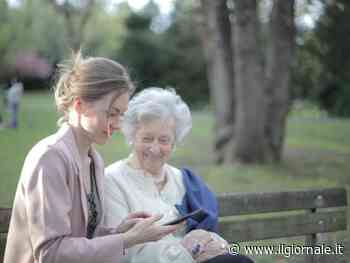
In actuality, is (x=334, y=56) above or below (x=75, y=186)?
above

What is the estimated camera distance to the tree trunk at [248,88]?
996cm

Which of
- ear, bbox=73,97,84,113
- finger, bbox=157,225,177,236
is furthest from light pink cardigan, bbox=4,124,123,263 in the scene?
finger, bbox=157,225,177,236

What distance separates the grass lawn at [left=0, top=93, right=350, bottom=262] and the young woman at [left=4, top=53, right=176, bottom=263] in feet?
2.17

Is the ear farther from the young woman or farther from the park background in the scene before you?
the park background

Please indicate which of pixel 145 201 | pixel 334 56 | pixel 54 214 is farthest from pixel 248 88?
pixel 334 56

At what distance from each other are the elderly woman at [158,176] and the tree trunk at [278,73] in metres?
7.35

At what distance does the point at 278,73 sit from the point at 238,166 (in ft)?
6.64

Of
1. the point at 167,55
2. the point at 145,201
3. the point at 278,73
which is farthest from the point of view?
the point at 167,55

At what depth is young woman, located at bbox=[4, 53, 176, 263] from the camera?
7.82ft

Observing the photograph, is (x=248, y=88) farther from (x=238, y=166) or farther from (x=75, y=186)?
(x=75, y=186)

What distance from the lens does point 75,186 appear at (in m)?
2.57

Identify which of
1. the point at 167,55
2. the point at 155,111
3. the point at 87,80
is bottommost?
the point at 155,111

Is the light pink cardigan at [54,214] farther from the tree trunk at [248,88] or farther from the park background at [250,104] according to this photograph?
the tree trunk at [248,88]

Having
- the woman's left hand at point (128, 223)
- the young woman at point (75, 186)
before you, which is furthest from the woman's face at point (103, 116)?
the woman's left hand at point (128, 223)
